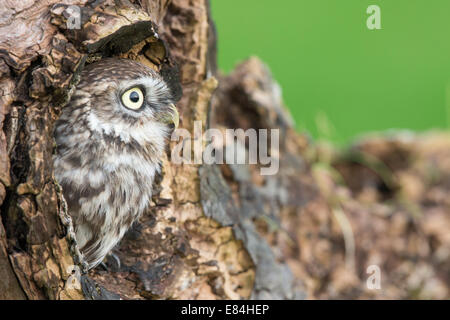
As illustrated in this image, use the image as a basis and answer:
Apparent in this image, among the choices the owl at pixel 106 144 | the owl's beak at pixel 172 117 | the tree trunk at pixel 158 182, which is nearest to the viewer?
the tree trunk at pixel 158 182

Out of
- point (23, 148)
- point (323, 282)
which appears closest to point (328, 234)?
point (323, 282)

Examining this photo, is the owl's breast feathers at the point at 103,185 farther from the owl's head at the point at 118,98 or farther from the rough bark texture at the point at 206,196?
the rough bark texture at the point at 206,196

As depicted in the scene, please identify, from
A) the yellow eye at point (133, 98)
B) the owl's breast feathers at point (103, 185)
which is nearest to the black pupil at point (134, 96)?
the yellow eye at point (133, 98)

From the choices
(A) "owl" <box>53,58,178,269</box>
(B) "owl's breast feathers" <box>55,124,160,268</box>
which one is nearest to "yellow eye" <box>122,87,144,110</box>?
(A) "owl" <box>53,58,178,269</box>

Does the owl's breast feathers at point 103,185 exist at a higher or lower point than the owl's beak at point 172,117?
lower

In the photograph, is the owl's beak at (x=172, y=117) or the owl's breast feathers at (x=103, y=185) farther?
the owl's beak at (x=172, y=117)

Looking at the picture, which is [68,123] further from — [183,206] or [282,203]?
[282,203]

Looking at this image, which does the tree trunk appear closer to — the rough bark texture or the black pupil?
the rough bark texture

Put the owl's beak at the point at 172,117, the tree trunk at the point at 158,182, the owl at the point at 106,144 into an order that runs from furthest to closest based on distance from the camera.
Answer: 1. the owl's beak at the point at 172,117
2. the owl at the point at 106,144
3. the tree trunk at the point at 158,182
